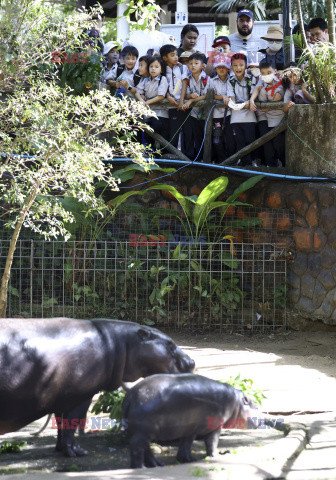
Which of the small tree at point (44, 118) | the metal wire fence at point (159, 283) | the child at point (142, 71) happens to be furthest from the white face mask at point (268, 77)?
the small tree at point (44, 118)

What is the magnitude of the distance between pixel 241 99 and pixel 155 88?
115cm

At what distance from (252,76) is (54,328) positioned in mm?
5743

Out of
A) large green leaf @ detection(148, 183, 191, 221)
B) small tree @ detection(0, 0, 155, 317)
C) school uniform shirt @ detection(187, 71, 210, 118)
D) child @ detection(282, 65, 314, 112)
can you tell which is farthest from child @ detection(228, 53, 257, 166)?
small tree @ detection(0, 0, 155, 317)

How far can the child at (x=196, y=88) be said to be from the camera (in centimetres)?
870

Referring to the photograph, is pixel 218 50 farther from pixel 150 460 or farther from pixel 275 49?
pixel 150 460

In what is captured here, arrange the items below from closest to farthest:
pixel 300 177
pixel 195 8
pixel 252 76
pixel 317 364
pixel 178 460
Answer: pixel 178 460 < pixel 317 364 < pixel 300 177 < pixel 252 76 < pixel 195 8

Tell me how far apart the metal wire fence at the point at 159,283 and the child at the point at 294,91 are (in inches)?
74.4

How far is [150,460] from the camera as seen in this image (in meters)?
Result: 3.70

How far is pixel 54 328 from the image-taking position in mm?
3896

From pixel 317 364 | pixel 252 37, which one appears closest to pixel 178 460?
pixel 317 364

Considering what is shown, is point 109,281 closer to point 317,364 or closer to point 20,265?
point 20,265

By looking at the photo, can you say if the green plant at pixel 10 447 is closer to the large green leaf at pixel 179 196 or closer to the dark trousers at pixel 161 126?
the large green leaf at pixel 179 196

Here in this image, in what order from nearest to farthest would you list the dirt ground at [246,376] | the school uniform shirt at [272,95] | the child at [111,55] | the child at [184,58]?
the dirt ground at [246,376]
the school uniform shirt at [272,95]
the child at [184,58]
the child at [111,55]

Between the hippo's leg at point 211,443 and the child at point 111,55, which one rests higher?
the child at point 111,55
